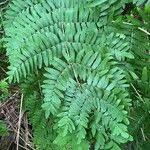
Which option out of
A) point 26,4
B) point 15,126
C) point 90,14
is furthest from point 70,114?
point 15,126

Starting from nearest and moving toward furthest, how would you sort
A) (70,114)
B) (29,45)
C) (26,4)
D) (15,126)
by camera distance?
(70,114), (29,45), (26,4), (15,126)

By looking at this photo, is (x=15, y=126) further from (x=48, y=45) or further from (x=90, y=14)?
(x=90, y=14)

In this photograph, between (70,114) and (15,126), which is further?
(15,126)

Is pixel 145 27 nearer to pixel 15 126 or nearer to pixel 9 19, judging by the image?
pixel 9 19

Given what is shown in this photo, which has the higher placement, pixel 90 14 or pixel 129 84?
pixel 90 14

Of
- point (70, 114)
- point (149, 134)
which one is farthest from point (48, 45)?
point (149, 134)

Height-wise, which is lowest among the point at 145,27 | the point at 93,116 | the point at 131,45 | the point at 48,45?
the point at 93,116

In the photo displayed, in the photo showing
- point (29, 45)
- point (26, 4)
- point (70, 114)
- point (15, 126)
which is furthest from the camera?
point (15, 126)
